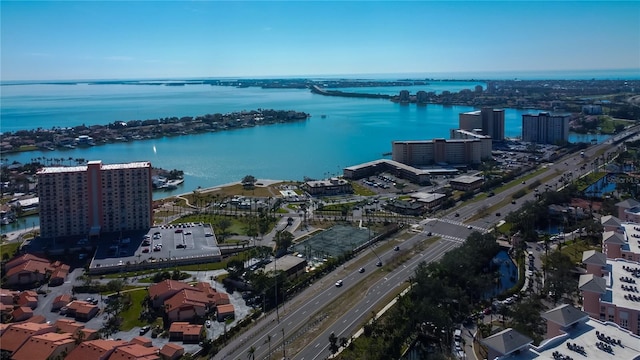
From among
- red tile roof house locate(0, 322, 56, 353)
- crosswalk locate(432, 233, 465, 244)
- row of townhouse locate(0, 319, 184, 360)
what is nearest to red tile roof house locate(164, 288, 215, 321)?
row of townhouse locate(0, 319, 184, 360)

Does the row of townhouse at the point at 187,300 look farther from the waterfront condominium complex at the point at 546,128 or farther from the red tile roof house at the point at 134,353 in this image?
the waterfront condominium complex at the point at 546,128

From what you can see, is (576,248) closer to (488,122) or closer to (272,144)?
(488,122)

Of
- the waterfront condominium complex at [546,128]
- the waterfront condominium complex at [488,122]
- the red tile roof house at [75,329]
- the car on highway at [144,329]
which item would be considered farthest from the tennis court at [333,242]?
the waterfront condominium complex at [546,128]

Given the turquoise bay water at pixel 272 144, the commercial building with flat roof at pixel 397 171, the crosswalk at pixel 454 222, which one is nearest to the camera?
the crosswalk at pixel 454 222

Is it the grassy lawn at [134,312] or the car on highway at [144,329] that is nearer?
the car on highway at [144,329]

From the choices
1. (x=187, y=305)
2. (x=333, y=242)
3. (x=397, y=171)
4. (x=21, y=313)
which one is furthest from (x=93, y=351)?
(x=397, y=171)

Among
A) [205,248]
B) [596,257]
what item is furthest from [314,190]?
[596,257]

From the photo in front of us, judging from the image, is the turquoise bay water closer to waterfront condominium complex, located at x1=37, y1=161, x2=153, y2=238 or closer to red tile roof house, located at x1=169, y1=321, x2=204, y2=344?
waterfront condominium complex, located at x1=37, y1=161, x2=153, y2=238

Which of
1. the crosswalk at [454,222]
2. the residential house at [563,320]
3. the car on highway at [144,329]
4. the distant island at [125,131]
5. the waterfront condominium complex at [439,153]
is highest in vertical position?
the distant island at [125,131]

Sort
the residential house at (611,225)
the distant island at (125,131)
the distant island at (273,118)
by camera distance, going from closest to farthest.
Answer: the residential house at (611,225), the distant island at (125,131), the distant island at (273,118)
